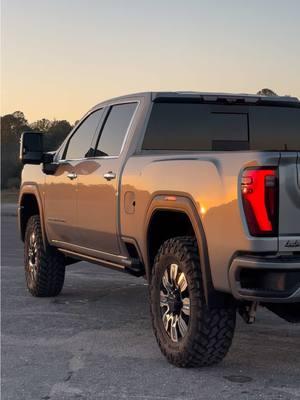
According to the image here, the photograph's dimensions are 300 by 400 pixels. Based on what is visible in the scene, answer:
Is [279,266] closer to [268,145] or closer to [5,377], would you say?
[5,377]

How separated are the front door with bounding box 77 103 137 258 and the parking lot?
77 cm

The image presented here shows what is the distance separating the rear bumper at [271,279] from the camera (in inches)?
173

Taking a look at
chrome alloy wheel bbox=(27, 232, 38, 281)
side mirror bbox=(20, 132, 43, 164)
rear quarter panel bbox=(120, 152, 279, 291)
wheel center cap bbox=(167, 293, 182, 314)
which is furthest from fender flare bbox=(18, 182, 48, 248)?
wheel center cap bbox=(167, 293, 182, 314)

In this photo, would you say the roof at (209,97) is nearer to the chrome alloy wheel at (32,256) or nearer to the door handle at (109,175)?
the door handle at (109,175)

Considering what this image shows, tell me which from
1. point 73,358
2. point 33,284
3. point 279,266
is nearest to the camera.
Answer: point 279,266

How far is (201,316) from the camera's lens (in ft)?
16.3

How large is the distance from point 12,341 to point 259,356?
2002mm

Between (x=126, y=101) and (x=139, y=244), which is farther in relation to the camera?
(x=126, y=101)

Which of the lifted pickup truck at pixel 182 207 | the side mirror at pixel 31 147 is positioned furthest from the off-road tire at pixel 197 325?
the side mirror at pixel 31 147

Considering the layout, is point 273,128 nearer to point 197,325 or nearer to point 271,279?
point 197,325

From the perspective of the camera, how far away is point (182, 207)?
5.08 m

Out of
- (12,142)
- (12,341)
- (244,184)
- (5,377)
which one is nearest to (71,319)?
(12,341)

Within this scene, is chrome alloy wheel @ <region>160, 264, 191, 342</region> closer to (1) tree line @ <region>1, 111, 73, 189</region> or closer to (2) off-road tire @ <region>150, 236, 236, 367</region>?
(2) off-road tire @ <region>150, 236, 236, 367</region>

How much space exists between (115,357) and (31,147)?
283 centimetres
